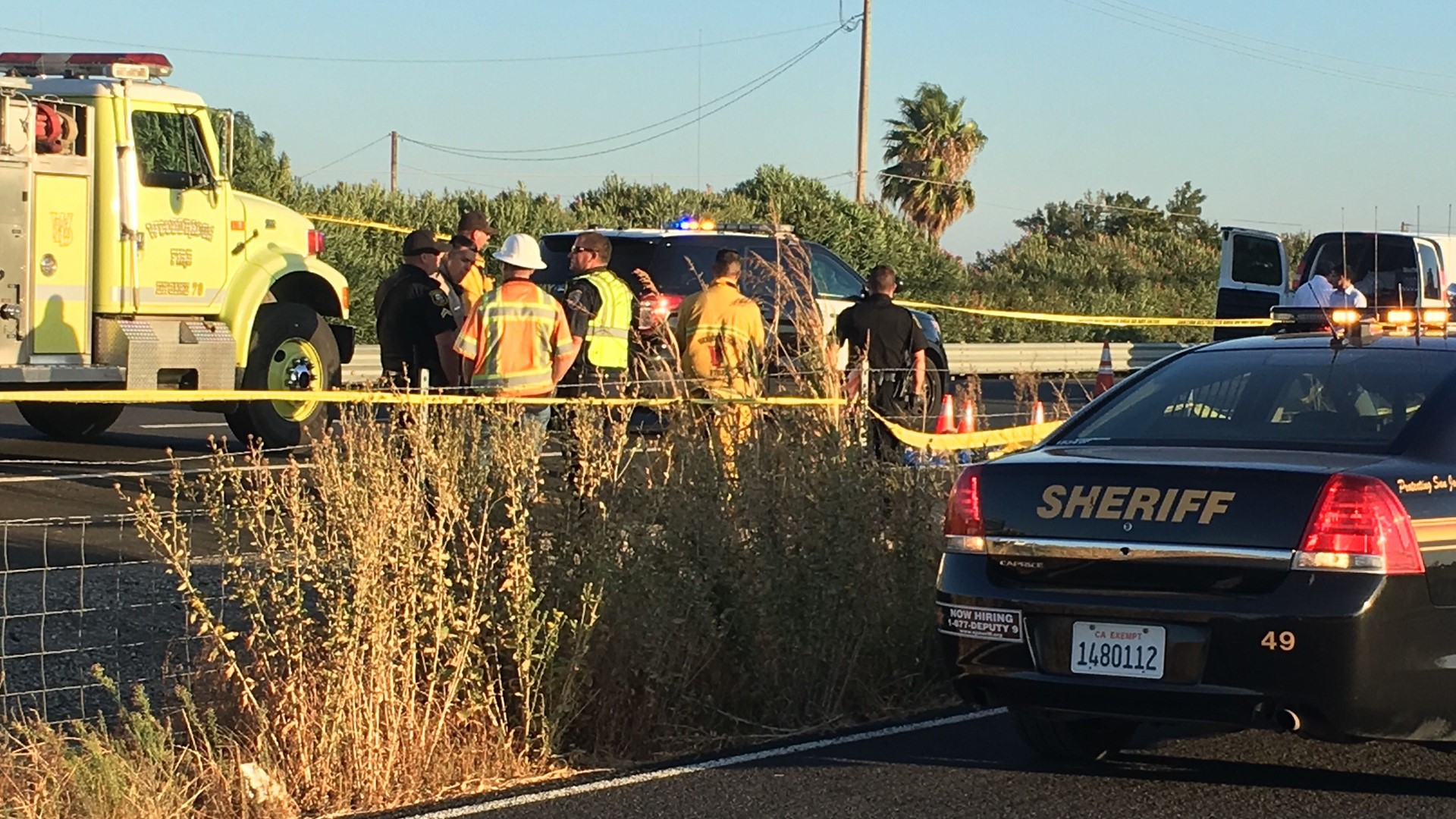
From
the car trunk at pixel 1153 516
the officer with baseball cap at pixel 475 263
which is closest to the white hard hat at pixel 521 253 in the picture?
the officer with baseball cap at pixel 475 263

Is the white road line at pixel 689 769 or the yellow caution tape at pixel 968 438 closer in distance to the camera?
the white road line at pixel 689 769

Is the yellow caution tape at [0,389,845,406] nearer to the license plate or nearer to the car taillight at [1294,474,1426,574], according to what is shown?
the license plate

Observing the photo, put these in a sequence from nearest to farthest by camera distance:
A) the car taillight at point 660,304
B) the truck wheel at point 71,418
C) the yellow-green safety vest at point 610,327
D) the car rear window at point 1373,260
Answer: the yellow-green safety vest at point 610,327, the car taillight at point 660,304, the truck wheel at point 71,418, the car rear window at point 1373,260

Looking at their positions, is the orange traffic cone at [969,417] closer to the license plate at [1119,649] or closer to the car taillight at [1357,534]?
the license plate at [1119,649]

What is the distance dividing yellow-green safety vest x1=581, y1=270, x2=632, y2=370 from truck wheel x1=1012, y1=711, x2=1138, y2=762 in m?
4.60

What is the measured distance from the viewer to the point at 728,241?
1702 centimetres

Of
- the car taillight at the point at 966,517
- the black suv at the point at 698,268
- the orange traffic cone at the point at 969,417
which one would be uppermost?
the black suv at the point at 698,268

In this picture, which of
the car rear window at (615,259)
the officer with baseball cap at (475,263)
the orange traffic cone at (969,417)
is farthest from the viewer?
the car rear window at (615,259)

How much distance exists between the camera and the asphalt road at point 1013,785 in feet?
20.0

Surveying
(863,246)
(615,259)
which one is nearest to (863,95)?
(863,246)

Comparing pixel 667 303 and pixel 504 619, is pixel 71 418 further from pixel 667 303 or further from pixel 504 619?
pixel 504 619

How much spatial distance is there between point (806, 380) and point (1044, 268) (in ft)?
109

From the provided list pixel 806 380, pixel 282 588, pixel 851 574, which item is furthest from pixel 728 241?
pixel 282 588

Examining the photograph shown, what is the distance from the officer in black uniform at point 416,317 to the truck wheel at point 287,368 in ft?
12.9
